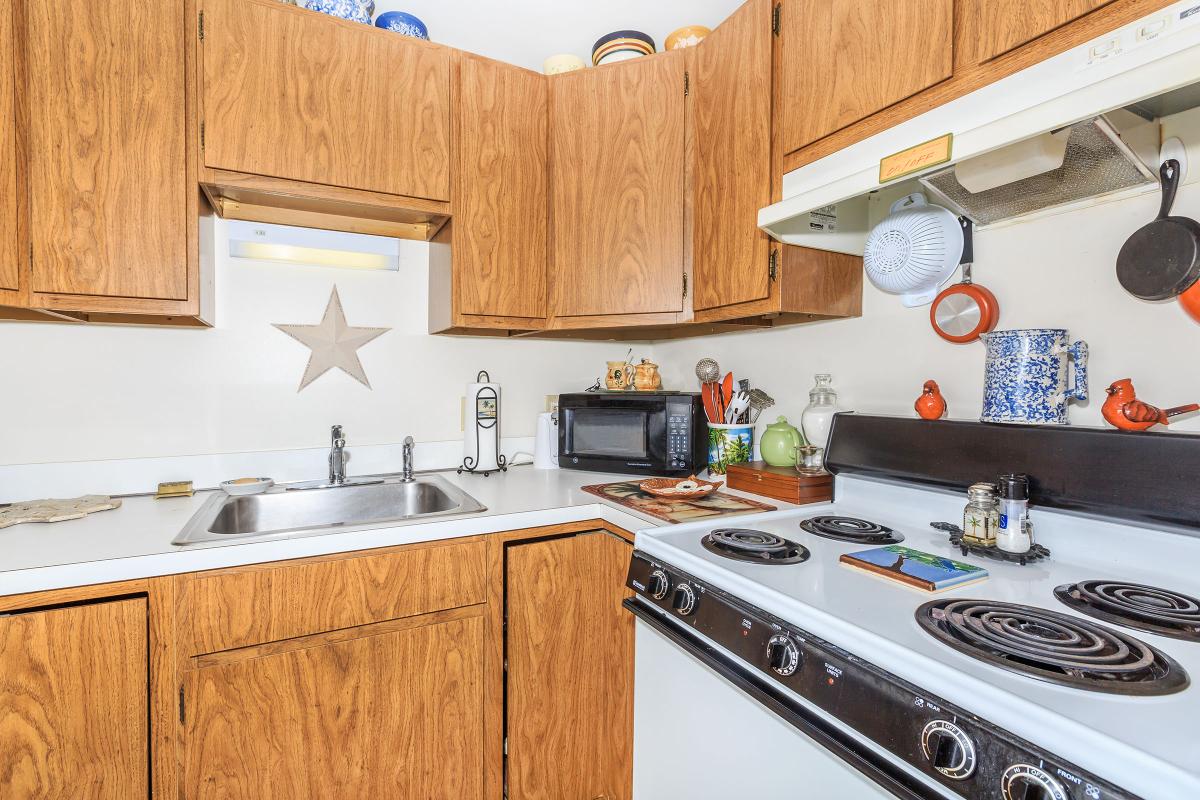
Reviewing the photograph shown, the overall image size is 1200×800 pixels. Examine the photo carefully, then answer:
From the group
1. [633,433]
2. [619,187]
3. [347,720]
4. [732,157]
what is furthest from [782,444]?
[347,720]

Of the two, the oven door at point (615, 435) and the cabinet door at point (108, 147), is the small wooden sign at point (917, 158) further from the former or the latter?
the cabinet door at point (108, 147)

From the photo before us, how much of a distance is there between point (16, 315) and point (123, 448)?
42 cm

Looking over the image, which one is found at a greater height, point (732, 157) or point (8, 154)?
point (732, 157)

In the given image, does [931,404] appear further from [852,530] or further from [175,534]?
[175,534]

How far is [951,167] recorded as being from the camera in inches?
41.6

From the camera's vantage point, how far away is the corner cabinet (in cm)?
148

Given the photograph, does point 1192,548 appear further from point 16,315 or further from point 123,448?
point 16,315

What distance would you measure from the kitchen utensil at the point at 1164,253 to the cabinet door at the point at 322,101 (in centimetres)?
167

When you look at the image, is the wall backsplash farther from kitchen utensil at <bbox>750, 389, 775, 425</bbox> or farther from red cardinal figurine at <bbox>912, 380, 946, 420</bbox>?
red cardinal figurine at <bbox>912, 380, 946, 420</bbox>

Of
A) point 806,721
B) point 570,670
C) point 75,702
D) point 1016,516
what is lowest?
point 570,670

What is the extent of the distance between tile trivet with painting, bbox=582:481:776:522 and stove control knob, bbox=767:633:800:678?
536mm

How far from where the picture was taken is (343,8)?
164 centimetres

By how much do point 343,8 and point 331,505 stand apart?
148 centimetres

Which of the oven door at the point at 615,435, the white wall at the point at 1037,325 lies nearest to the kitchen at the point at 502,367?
the white wall at the point at 1037,325
